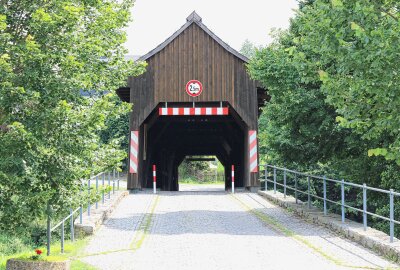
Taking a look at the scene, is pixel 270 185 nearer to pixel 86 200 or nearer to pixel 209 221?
pixel 209 221

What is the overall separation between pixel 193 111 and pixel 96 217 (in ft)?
31.6

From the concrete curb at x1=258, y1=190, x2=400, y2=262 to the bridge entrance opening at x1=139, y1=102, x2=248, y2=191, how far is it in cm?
711

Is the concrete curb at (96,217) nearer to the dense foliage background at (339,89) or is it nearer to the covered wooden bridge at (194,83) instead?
the dense foliage background at (339,89)

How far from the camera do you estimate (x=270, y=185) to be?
28859 millimetres

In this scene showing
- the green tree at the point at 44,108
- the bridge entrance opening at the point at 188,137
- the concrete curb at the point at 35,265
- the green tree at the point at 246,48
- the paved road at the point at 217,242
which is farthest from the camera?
the green tree at the point at 246,48

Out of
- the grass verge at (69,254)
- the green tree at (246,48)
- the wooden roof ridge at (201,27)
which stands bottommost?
the grass verge at (69,254)

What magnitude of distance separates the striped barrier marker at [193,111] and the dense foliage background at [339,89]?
16.6 ft

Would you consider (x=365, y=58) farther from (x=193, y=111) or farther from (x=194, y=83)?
(x=193, y=111)

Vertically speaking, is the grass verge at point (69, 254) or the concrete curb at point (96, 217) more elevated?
the concrete curb at point (96, 217)

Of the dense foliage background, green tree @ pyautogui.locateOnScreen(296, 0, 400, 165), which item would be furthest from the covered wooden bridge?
green tree @ pyautogui.locateOnScreen(296, 0, 400, 165)

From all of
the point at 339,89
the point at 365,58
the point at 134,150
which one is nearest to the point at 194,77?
the point at 134,150

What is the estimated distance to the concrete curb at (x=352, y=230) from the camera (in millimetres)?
9430

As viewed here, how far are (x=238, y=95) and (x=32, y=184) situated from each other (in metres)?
14.7

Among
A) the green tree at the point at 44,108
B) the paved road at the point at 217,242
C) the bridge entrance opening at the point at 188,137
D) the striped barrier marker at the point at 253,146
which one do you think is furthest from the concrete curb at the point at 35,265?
the striped barrier marker at the point at 253,146
